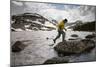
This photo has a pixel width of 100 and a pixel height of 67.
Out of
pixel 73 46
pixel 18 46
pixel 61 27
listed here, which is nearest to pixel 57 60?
pixel 73 46

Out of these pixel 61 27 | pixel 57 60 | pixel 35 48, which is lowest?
pixel 57 60

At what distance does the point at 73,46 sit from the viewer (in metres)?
2.31

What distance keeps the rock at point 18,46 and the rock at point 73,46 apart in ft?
1.39

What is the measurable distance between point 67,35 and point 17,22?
0.67 m

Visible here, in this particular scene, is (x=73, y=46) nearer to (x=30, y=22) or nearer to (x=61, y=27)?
(x=61, y=27)

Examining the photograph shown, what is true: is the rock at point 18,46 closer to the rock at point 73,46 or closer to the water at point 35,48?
the water at point 35,48

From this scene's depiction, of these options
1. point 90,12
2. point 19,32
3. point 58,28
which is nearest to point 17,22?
point 19,32

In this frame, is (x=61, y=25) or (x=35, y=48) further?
(x=61, y=25)

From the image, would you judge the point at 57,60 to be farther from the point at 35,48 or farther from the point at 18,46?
the point at 18,46

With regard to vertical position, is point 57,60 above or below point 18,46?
below

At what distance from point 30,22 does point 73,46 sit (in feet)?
2.15

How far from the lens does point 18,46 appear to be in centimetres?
206

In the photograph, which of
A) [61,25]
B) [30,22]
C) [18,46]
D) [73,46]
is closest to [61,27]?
[61,25]
